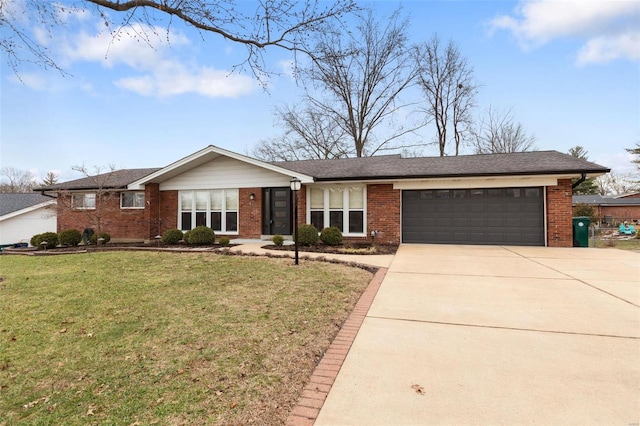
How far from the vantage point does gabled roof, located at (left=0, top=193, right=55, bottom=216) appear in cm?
2128

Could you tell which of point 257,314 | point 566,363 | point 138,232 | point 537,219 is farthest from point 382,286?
point 138,232

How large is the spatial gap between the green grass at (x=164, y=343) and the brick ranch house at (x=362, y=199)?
6.25 m

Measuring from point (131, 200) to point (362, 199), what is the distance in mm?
10505

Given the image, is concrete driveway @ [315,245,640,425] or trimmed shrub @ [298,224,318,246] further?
trimmed shrub @ [298,224,318,246]

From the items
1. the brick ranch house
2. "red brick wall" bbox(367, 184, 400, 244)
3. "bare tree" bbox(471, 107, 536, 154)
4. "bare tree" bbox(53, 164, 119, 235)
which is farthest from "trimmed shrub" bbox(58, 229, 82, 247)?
"bare tree" bbox(471, 107, 536, 154)

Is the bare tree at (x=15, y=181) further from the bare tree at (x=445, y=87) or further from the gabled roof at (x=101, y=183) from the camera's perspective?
the bare tree at (x=445, y=87)

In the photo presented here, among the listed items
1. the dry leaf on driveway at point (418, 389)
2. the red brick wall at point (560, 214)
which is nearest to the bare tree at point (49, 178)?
the red brick wall at point (560, 214)

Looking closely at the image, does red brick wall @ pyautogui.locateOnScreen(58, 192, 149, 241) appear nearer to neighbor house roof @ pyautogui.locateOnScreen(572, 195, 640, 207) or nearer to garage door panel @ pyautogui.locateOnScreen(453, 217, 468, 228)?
garage door panel @ pyautogui.locateOnScreen(453, 217, 468, 228)

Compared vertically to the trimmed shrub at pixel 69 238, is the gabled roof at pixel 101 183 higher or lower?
higher

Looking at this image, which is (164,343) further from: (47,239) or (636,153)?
(636,153)

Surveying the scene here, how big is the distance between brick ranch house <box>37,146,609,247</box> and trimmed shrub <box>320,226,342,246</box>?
1046mm

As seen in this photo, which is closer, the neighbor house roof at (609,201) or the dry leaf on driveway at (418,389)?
the dry leaf on driveway at (418,389)

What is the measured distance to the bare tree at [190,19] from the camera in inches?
173

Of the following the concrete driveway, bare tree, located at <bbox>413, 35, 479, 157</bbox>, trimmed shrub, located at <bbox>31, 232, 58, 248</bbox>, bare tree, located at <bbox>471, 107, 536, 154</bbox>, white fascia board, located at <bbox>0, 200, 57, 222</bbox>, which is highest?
bare tree, located at <bbox>413, 35, 479, 157</bbox>
